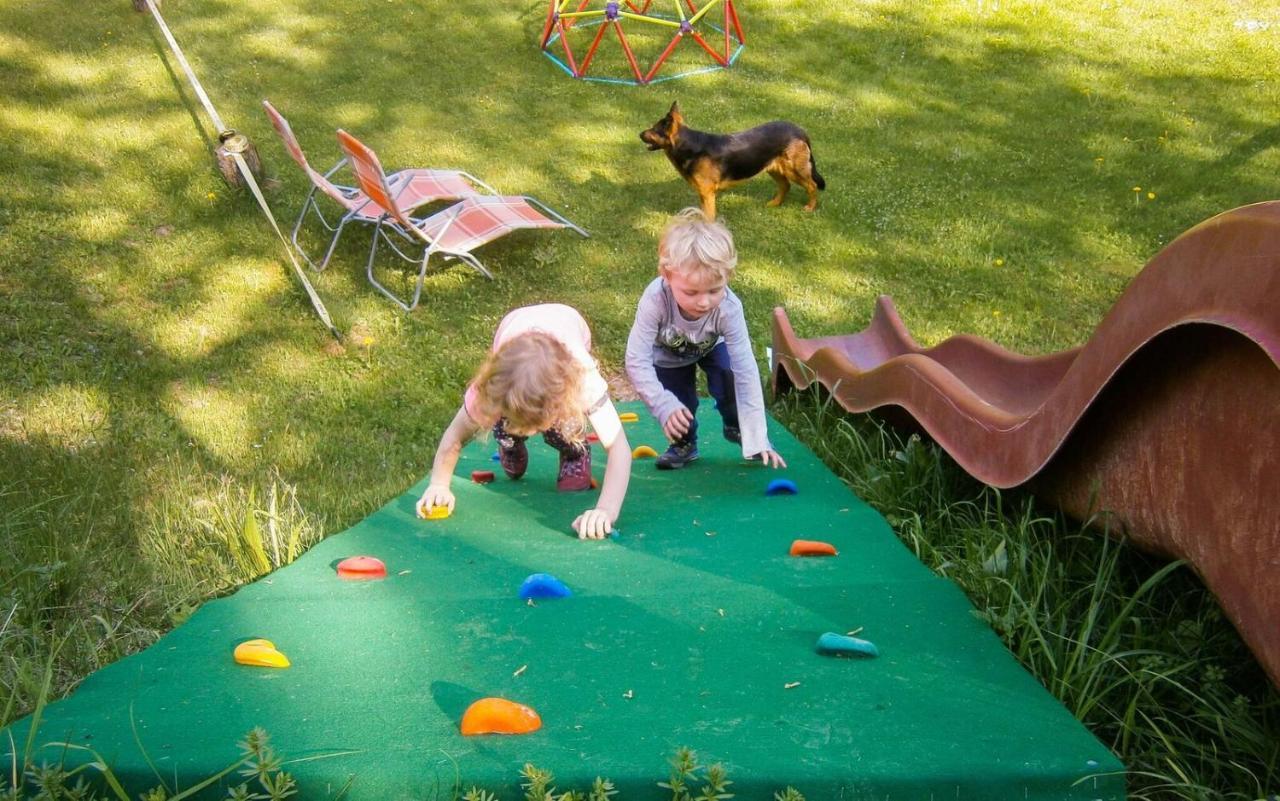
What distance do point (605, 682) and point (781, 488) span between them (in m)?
1.83

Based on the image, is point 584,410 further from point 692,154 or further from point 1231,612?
point 692,154

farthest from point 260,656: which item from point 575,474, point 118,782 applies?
point 575,474

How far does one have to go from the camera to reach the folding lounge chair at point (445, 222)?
23.2ft

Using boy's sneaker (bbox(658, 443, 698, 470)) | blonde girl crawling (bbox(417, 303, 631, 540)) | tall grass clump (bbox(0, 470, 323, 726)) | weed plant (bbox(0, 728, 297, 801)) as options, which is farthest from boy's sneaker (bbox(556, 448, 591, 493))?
weed plant (bbox(0, 728, 297, 801))

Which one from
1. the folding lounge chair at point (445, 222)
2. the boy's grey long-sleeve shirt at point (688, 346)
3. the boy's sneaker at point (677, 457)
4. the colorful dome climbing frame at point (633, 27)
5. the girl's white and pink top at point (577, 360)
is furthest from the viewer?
the colorful dome climbing frame at point (633, 27)

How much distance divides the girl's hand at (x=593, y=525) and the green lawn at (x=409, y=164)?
1.37ft

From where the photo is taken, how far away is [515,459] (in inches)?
163

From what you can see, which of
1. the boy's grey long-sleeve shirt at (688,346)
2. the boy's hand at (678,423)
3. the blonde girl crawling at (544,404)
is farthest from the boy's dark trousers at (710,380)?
the blonde girl crawling at (544,404)

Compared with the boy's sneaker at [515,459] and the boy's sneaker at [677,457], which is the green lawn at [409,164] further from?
the boy's sneaker at [677,457]

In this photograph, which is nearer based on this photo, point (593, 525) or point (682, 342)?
point (593, 525)

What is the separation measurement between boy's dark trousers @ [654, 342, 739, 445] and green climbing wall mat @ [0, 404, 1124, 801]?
1.32m

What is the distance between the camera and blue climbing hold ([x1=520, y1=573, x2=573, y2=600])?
8.73 feet

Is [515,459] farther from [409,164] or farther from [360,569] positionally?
[409,164]

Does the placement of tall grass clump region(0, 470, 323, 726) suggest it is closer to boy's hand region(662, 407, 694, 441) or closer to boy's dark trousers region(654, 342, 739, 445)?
boy's hand region(662, 407, 694, 441)
